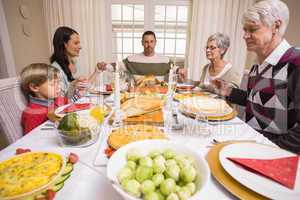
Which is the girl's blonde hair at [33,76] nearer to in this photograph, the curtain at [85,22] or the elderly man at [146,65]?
the elderly man at [146,65]

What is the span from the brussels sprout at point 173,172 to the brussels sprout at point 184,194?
33mm

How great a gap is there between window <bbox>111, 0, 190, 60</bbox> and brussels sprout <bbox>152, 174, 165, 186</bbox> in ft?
8.70

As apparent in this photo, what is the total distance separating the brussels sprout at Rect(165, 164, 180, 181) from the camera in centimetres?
41

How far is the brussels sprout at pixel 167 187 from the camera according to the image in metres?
0.38

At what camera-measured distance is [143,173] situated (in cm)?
41

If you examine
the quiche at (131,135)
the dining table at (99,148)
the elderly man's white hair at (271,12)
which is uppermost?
the elderly man's white hair at (271,12)

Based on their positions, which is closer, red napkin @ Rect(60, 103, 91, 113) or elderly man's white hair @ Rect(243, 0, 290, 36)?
red napkin @ Rect(60, 103, 91, 113)

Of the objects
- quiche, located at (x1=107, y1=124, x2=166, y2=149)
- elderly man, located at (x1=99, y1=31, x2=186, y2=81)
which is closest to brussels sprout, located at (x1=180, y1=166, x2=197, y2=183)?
quiche, located at (x1=107, y1=124, x2=166, y2=149)

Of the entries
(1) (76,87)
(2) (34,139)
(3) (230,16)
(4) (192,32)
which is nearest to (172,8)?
(4) (192,32)

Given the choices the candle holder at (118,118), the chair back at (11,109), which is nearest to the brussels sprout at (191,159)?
the candle holder at (118,118)

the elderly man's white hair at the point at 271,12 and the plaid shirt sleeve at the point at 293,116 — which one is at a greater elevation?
the elderly man's white hair at the point at 271,12

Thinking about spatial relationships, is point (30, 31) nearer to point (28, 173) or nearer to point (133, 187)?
point (28, 173)

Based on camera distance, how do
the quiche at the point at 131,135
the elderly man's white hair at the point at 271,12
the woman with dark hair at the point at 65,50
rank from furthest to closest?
the woman with dark hair at the point at 65,50 → the elderly man's white hair at the point at 271,12 → the quiche at the point at 131,135

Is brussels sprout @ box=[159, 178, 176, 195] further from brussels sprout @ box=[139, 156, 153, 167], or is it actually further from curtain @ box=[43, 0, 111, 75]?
curtain @ box=[43, 0, 111, 75]
